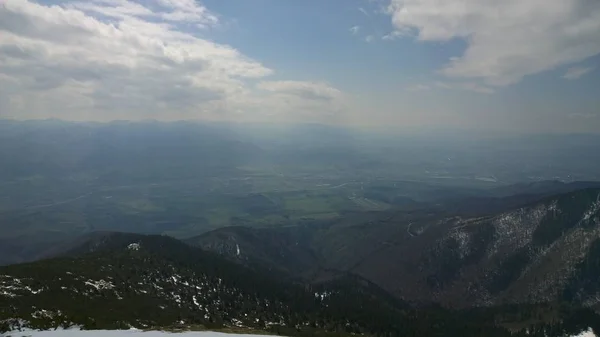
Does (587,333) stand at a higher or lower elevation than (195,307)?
lower

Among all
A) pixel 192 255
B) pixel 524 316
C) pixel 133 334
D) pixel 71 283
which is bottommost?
pixel 524 316

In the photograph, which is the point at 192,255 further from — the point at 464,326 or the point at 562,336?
the point at 562,336

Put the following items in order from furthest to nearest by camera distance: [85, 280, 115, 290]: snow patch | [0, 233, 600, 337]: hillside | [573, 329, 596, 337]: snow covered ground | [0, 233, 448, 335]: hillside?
[573, 329, 596, 337]: snow covered ground < [85, 280, 115, 290]: snow patch < [0, 233, 600, 337]: hillside < [0, 233, 448, 335]: hillside

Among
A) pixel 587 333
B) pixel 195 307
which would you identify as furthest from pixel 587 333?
pixel 195 307

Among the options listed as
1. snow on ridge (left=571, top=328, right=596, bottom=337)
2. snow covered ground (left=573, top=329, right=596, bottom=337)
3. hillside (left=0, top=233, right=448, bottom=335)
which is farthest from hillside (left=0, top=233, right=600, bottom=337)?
snow covered ground (left=573, top=329, right=596, bottom=337)

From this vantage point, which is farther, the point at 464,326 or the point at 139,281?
the point at 464,326

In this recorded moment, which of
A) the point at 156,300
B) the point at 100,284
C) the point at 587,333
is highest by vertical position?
the point at 100,284

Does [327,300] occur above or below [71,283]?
below

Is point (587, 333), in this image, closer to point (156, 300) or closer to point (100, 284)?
point (156, 300)

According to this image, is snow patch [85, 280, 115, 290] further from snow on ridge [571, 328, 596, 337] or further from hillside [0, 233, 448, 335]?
snow on ridge [571, 328, 596, 337]

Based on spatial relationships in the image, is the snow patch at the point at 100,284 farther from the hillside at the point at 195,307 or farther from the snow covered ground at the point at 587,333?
the snow covered ground at the point at 587,333

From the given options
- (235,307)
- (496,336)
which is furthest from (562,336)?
(235,307)
